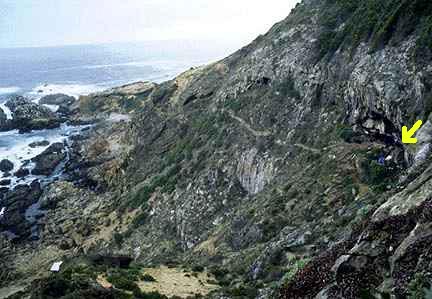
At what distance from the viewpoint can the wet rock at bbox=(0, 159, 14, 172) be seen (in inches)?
3040

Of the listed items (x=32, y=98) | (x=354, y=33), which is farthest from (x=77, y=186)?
(x=32, y=98)

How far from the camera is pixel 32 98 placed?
154 m

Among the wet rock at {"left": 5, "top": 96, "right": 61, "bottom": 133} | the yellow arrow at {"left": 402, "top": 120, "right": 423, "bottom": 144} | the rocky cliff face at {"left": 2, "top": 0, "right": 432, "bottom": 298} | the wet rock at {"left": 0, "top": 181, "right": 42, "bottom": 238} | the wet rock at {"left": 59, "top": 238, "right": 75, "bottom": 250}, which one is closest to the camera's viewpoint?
the rocky cliff face at {"left": 2, "top": 0, "right": 432, "bottom": 298}

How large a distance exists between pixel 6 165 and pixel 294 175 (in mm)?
57619

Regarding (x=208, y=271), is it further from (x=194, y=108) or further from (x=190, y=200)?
(x=194, y=108)

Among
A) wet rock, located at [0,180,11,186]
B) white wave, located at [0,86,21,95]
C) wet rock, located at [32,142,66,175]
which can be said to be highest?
white wave, located at [0,86,21,95]

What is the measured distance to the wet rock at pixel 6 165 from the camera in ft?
253

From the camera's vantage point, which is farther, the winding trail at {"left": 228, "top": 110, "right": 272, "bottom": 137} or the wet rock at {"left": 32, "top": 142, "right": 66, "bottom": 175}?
the wet rock at {"left": 32, "top": 142, "right": 66, "bottom": 175}

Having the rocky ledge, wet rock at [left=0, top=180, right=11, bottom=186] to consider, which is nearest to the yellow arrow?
wet rock at [left=0, top=180, right=11, bottom=186]

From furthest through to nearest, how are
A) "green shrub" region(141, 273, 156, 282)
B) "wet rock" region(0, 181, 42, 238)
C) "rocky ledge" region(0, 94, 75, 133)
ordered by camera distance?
1. "rocky ledge" region(0, 94, 75, 133)
2. "wet rock" region(0, 181, 42, 238)
3. "green shrub" region(141, 273, 156, 282)

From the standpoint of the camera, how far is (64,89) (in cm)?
17462

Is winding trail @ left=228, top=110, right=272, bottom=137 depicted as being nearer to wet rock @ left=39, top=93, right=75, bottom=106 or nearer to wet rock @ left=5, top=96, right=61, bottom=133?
wet rock @ left=5, top=96, right=61, bottom=133

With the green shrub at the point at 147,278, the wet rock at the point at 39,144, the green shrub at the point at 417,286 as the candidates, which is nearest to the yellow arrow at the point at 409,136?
the green shrub at the point at 417,286

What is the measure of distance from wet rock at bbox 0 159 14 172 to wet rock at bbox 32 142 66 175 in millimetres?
3937
